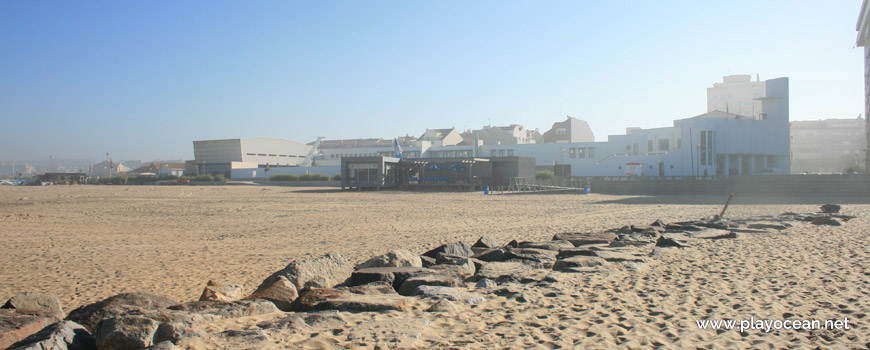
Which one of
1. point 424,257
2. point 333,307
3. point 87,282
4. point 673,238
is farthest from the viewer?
point 673,238

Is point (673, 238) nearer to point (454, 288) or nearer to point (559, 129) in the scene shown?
point (454, 288)

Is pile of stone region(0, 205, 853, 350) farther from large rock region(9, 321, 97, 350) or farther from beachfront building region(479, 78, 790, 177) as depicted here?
beachfront building region(479, 78, 790, 177)

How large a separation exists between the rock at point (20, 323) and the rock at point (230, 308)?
106 centimetres

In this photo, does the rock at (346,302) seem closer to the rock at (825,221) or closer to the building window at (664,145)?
the rock at (825,221)

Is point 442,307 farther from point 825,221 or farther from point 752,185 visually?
point 752,185

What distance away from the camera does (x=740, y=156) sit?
60281 mm

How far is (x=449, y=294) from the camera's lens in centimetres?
586

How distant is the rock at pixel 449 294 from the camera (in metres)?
5.73

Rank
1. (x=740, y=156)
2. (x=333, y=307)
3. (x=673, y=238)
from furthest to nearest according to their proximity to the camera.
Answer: (x=740, y=156) → (x=673, y=238) → (x=333, y=307)

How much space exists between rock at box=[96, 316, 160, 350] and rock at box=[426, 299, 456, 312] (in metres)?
2.40

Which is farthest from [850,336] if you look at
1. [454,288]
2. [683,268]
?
[454,288]

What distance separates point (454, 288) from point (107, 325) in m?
3.40

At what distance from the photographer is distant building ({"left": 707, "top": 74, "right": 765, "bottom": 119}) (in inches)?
4761

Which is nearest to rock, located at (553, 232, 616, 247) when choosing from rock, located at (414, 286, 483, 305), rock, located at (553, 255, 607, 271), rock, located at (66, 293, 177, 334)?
rock, located at (553, 255, 607, 271)
